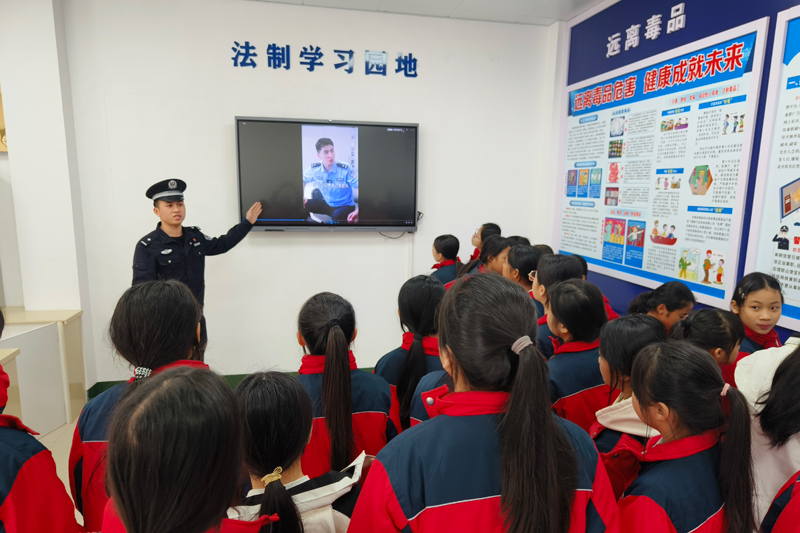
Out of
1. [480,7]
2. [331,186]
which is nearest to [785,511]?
[331,186]

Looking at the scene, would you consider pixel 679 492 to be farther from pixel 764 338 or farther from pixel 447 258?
pixel 447 258

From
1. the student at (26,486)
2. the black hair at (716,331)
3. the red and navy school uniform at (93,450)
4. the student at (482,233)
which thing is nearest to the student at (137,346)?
the red and navy school uniform at (93,450)

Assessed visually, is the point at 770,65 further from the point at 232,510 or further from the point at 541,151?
the point at 232,510

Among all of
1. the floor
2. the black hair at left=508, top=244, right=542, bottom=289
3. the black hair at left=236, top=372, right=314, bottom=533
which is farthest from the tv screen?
the black hair at left=236, top=372, right=314, bottom=533

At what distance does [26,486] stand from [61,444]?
222cm

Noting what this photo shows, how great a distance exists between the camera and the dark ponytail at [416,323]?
1.61m

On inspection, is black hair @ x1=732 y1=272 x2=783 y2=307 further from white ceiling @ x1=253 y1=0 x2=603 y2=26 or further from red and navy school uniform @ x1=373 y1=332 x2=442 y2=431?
white ceiling @ x1=253 y1=0 x2=603 y2=26

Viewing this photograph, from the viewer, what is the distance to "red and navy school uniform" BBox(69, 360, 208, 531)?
117cm

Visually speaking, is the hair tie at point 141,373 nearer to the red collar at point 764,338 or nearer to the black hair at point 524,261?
the black hair at point 524,261

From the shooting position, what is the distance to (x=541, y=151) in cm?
388

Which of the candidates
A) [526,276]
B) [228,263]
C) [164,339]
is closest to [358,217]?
[228,263]

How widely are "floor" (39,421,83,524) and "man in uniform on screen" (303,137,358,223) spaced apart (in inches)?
82.9

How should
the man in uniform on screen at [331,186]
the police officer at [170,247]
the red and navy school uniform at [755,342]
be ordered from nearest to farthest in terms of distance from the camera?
the red and navy school uniform at [755,342] → the police officer at [170,247] → the man in uniform on screen at [331,186]

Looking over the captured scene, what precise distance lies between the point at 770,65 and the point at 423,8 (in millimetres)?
2200
